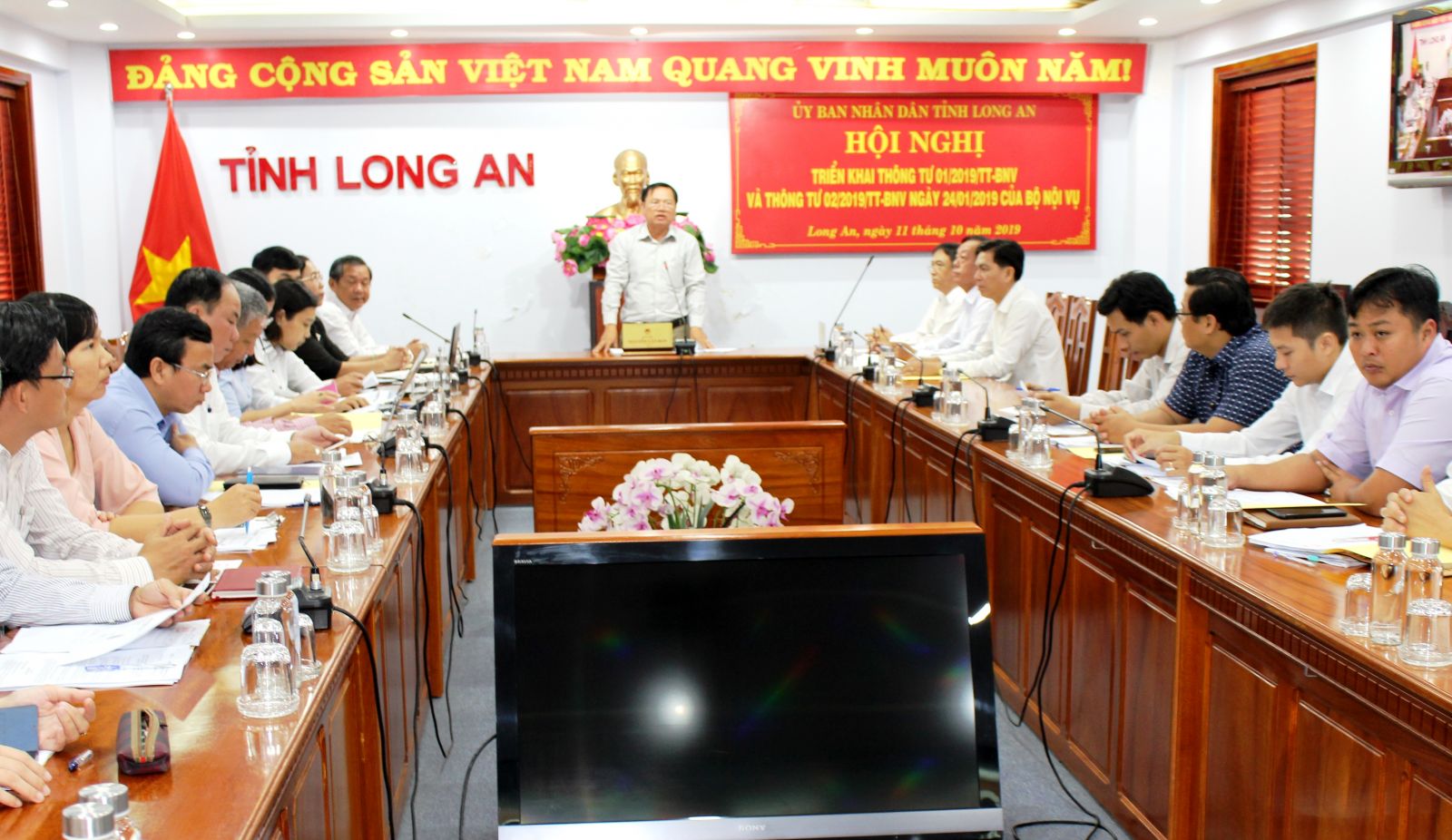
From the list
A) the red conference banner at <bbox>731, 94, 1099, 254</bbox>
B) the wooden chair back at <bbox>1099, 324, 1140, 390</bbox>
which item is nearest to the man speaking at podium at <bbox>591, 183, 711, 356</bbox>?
the red conference banner at <bbox>731, 94, 1099, 254</bbox>

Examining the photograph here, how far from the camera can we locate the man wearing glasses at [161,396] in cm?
284

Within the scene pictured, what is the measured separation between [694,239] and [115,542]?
192 inches

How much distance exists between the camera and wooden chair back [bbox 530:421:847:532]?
10.8ft

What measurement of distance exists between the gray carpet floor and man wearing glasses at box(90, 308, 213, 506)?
2.78 feet

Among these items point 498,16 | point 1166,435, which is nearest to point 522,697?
point 1166,435

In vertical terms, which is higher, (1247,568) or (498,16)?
(498,16)

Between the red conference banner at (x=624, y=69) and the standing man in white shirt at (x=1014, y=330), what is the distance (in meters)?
2.30

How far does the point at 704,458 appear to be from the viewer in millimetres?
3473

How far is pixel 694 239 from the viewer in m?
6.89

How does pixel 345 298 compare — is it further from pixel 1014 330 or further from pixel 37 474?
pixel 37 474

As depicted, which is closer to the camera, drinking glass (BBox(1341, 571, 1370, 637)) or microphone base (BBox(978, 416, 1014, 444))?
drinking glass (BBox(1341, 571, 1370, 637))

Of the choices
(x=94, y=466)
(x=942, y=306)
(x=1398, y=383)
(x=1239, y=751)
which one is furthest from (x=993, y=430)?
(x=942, y=306)

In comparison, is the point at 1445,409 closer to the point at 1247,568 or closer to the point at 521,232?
the point at 1247,568

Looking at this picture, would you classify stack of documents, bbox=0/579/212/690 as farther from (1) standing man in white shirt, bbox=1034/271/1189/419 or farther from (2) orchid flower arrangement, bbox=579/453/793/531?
(1) standing man in white shirt, bbox=1034/271/1189/419
